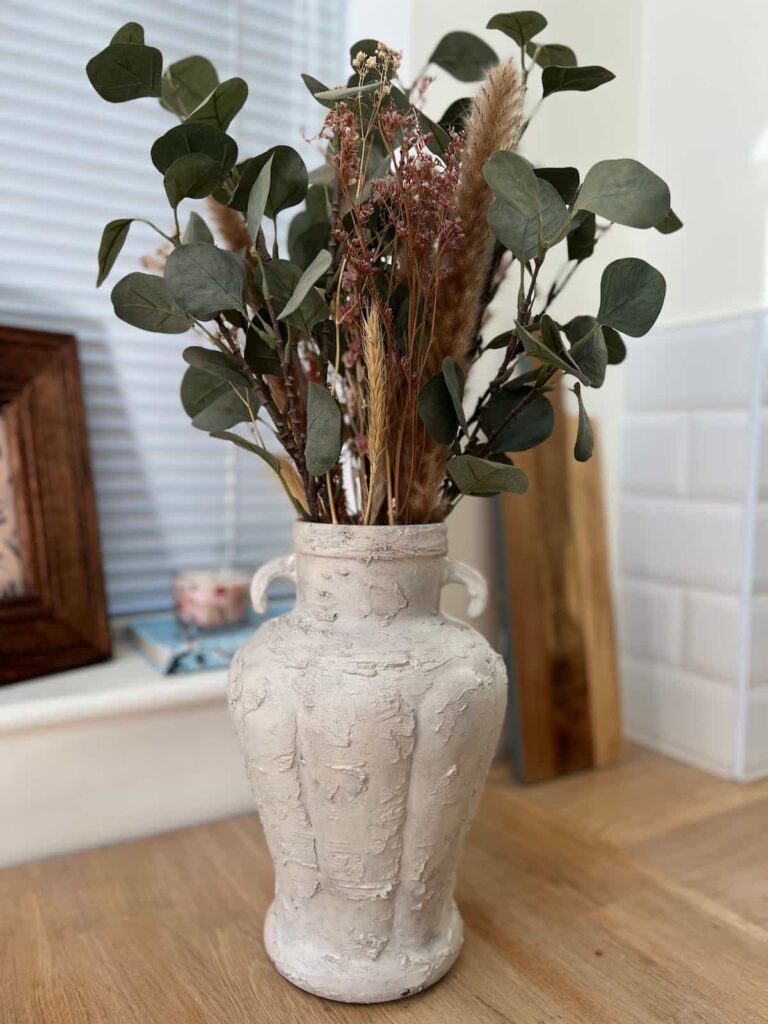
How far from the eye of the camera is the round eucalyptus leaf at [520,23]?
595 mm

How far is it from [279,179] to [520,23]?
0.70 ft

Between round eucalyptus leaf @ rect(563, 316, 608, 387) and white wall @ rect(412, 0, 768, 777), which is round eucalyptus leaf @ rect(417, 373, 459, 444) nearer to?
round eucalyptus leaf @ rect(563, 316, 608, 387)

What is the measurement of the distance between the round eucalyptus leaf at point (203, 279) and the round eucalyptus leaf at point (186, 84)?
18cm

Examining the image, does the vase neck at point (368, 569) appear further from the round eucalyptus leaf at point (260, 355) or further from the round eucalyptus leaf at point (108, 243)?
the round eucalyptus leaf at point (108, 243)

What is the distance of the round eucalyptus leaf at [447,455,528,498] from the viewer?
56 centimetres

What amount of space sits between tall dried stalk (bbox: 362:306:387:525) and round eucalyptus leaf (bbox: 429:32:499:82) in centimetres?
31

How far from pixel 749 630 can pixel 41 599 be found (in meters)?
0.84

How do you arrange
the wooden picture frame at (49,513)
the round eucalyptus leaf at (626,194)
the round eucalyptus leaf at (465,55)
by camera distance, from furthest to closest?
the wooden picture frame at (49,513) < the round eucalyptus leaf at (465,55) < the round eucalyptus leaf at (626,194)

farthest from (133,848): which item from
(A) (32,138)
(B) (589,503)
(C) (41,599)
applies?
(A) (32,138)

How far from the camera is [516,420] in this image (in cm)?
66

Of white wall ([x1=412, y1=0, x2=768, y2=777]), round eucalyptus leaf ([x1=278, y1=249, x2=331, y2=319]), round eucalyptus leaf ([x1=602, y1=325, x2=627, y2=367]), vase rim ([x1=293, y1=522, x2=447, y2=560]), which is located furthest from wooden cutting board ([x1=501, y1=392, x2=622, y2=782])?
round eucalyptus leaf ([x1=278, y1=249, x2=331, y2=319])

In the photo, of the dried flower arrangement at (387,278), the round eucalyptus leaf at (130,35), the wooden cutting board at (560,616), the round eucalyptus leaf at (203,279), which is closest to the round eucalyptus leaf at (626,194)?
the dried flower arrangement at (387,278)

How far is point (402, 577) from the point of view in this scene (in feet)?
1.99

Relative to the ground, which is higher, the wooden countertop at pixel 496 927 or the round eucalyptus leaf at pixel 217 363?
the round eucalyptus leaf at pixel 217 363
